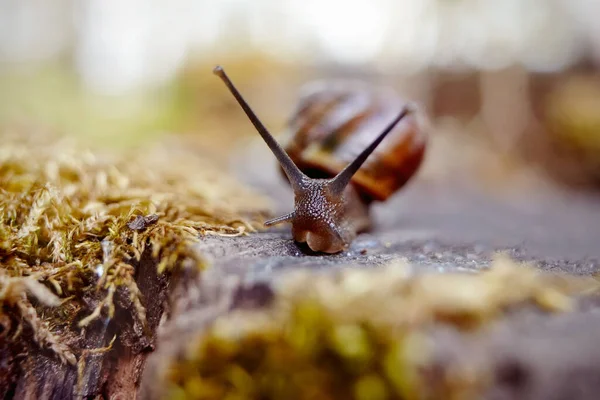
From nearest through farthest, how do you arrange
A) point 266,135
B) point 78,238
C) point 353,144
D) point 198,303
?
point 198,303 < point 78,238 < point 266,135 < point 353,144

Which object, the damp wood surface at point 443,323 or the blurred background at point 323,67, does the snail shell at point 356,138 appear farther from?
the blurred background at point 323,67

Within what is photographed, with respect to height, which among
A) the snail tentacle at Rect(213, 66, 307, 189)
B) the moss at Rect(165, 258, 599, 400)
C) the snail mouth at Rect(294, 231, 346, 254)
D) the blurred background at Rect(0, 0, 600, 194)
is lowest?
the moss at Rect(165, 258, 599, 400)

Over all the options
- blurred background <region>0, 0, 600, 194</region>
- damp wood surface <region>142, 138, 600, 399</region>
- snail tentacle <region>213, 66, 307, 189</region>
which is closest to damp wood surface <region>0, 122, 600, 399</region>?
damp wood surface <region>142, 138, 600, 399</region>

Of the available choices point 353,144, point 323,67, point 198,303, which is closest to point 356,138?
point 353,144

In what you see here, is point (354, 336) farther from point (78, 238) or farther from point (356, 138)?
point (356, 138)

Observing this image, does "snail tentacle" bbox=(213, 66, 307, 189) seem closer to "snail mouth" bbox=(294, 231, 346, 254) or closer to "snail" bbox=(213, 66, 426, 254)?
"snail" bbox=(213, 66, 426, 254)

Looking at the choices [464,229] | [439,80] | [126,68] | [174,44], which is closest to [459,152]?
[439,80]

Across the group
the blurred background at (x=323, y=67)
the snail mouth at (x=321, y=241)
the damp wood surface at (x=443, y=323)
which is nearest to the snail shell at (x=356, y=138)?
the damp wood surface at (x=443, y=323)

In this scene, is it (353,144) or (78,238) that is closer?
(78,238)
